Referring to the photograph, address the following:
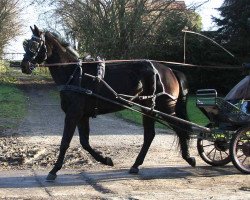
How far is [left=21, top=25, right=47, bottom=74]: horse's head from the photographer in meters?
8.01

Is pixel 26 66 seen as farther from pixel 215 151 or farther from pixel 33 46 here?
pixel 215 151

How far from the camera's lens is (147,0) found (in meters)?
31.2

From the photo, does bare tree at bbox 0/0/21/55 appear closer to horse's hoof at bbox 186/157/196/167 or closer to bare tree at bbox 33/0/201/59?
bare tree at bbox 33/0/201/59

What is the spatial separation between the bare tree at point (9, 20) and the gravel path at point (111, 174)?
103 feet

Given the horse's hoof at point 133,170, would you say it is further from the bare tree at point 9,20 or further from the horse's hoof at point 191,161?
the bare tree at point 9,20

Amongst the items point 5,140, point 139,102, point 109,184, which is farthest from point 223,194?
point 5,140

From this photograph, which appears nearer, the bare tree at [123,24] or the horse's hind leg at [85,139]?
the horse's hind leg at [85,139]

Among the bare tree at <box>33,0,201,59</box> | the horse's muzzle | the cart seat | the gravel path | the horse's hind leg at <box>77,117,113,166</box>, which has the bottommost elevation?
the gravel path

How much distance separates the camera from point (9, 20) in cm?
4353

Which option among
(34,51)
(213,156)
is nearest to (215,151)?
(213,156)

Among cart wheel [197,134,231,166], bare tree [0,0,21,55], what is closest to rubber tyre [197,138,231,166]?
cart wheel [197,134,231,166]

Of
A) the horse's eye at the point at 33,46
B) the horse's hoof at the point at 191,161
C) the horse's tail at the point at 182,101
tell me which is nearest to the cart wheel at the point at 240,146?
the horse's hoof at the point at 191,161

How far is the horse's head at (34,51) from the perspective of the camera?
8008 millimetres

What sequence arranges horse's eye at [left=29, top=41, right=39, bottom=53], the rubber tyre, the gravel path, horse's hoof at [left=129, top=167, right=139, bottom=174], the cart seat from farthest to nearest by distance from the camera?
the rubber tyre
the cart seat
horse's hoof at [left=129, top=167, right=139, bottom=174]
horse's eye at [left=29, top=41, right=39, bottom=53]
the gravel path
